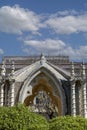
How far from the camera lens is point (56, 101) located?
120 feet

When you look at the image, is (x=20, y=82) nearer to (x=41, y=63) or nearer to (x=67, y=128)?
(x=41, y=63)

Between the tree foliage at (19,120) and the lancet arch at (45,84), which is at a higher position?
the lancet arch at (45,84)

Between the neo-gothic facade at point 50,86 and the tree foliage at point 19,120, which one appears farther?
the neo-gothic facade at point 50,86

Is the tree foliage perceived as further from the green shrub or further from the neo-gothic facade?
the neo-gothic facade

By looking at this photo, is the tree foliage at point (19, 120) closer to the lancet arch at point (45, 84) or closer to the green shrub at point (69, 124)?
the green shrub at point (69, 124)

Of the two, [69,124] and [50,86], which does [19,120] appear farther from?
[50,86]

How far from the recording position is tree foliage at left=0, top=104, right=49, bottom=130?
2344cm

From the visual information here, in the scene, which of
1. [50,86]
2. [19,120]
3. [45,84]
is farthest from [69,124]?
[45,84]

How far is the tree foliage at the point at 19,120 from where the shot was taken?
76.9 feet

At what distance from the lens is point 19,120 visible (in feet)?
77.9

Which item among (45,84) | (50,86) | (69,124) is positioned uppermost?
(45,84)

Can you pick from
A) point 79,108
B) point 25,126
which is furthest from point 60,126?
point 79,108

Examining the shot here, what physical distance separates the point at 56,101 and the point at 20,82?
418cm

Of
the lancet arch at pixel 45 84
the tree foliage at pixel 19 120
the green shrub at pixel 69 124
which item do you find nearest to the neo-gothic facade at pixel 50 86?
the lancet arch at pixel 45 84
